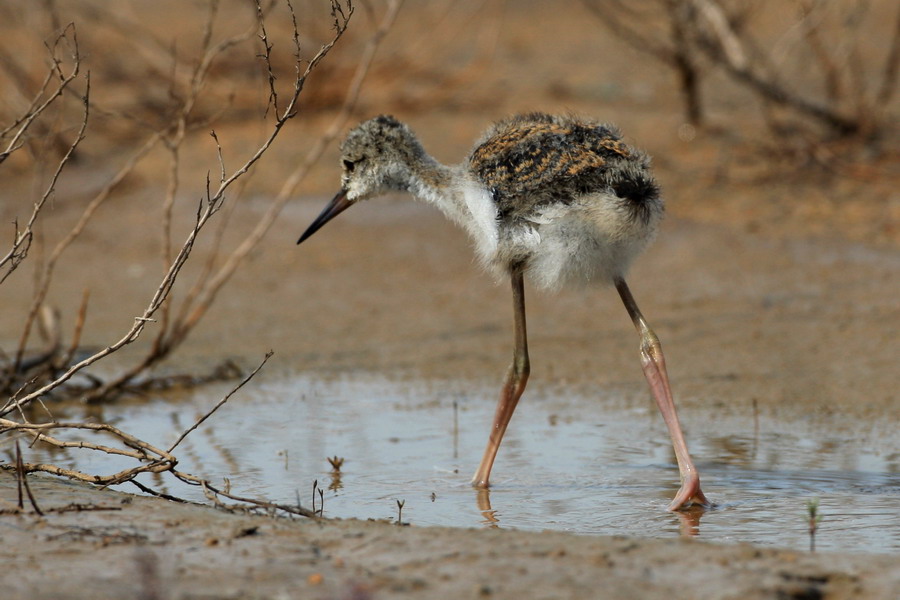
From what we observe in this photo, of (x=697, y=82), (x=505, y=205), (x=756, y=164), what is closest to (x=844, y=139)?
(x=756, y=164)

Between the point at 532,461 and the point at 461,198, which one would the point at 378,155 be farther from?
the point at 532,461

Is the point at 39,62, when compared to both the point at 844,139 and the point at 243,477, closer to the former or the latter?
the point at 844,139

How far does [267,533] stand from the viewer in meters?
3.61

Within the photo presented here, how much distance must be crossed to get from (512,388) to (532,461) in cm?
31

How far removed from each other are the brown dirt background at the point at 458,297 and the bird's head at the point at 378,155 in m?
1.09

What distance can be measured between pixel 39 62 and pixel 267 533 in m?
9.41

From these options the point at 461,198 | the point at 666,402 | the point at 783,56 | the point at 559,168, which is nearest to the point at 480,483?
the point at 666,402

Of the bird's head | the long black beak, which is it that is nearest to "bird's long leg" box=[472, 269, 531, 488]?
the bird's head

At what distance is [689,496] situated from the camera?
14.3 ft

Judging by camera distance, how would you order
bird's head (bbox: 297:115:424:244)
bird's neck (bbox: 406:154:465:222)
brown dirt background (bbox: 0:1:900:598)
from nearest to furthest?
brown dirt background (bbox: 0:1:900:598), bird's neck (bbox: 406:154:465:222), bird's head (bbox: 297:115:424:244)

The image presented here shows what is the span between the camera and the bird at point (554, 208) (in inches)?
176

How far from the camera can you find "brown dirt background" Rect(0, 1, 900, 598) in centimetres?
326

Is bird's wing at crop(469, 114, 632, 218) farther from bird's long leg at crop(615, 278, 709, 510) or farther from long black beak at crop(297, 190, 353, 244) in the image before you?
long black beak at crop(297, 190, 353, 244)

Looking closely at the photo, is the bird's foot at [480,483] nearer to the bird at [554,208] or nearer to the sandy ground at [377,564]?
the bird at [554,208]
